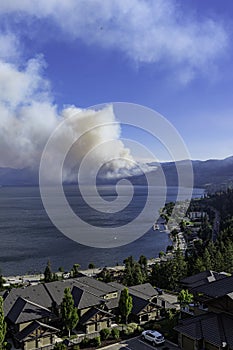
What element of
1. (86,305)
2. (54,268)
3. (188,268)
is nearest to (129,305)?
(86,305)

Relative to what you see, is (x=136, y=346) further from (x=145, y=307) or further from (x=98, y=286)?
(x=98, y=286)

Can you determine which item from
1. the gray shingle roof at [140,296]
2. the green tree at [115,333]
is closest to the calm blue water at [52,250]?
the gray shingle roof at [140,296]

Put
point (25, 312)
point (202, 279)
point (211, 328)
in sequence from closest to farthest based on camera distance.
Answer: point (211, 328)
point (25, 312)
point (202, 279)

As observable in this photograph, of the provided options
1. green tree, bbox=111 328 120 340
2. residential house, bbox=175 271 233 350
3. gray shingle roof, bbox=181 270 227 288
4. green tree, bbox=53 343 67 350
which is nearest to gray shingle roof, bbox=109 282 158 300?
gray shingle roof, bbox=181 270 227 288

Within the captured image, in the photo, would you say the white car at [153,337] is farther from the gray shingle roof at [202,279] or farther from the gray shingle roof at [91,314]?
the gray shingle roof at [202,279]

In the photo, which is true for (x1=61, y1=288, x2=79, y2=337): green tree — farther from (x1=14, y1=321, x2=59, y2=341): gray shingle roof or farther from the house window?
the house window

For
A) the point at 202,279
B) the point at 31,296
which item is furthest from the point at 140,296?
the point at 31,296

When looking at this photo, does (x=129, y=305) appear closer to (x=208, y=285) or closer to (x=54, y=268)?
(x=208, y=285)
